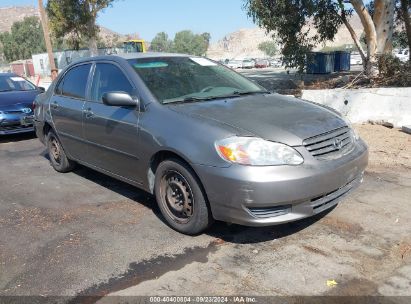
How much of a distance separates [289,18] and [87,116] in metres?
11.7

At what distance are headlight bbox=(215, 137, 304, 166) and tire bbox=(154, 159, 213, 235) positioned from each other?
435 mm

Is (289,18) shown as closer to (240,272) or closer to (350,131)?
(350,131)

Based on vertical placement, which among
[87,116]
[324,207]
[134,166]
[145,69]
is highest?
[145,69]

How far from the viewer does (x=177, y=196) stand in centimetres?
401

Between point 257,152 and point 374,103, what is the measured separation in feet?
18.2

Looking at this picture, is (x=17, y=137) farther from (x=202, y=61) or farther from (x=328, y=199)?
(x=328, y=199)

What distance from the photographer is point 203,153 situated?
3.54 meters

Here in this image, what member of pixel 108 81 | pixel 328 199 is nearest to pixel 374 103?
pixel 328 199

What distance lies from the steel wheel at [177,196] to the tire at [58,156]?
102 inches

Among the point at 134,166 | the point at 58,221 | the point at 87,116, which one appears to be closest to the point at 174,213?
the point at 134,166

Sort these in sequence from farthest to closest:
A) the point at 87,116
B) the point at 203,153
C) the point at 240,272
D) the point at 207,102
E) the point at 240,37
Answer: the point at 240,37 < the point at 87,116 < the point at 207,102 < the point at 203,153 < the point at 240,272

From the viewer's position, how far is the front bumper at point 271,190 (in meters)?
→ 3.32

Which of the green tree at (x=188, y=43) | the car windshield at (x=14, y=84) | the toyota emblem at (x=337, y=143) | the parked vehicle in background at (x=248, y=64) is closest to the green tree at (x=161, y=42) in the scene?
the green tree at (x=188, y=43)

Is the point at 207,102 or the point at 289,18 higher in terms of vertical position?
the point at 289,18
